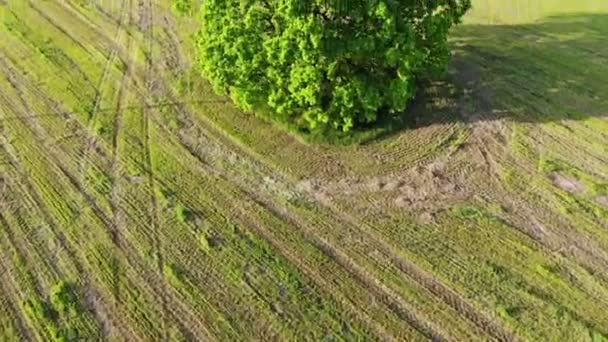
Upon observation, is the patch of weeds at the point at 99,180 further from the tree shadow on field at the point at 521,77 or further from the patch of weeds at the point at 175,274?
the tree shadow on field at the point at 521,77

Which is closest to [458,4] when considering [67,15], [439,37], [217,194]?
[439,37]

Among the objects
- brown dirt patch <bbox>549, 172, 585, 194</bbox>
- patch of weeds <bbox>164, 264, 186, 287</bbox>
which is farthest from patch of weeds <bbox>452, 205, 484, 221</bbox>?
Result: patch of weeds <bbox>164, 264, 186, 287</bbox>

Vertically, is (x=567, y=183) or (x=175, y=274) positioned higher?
(x=567, y=183)

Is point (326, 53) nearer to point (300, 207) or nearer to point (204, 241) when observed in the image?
point (300, 207)

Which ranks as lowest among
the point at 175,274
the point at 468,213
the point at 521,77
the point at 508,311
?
the point at 508,311

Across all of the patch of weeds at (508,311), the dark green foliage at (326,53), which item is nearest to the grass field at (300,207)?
the patch of weeds at (508,311)

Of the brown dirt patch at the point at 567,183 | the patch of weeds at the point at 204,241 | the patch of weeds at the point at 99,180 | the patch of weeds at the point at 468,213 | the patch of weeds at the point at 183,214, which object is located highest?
the patch of weeds at the point at 99,180

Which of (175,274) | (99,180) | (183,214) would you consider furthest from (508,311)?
(99,180)
